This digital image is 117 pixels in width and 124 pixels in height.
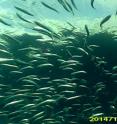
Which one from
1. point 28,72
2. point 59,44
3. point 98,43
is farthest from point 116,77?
point 28,72

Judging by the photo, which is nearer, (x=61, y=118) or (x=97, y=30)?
(x=61, y=118)

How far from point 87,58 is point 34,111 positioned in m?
2.53

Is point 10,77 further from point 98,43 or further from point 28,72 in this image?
point 98,43

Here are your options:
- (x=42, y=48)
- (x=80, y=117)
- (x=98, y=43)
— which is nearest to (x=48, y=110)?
(x=80, y=117)

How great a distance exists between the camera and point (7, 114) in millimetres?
9492

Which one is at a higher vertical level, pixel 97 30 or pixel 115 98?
pixel 97 30

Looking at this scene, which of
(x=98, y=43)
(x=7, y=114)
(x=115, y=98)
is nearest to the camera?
(x=7, y=114)

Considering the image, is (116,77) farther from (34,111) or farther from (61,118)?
(34,111)

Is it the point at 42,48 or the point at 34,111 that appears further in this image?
the point at 42,48

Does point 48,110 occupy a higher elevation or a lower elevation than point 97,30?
lower

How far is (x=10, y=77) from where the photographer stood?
10375 mm

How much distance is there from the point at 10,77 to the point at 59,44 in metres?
1.99

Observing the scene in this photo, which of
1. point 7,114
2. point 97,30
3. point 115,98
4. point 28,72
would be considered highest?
point 97,30

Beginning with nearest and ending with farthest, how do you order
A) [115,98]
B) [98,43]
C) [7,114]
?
1. [7,114]
2. [115,98]
3. [98,43]
